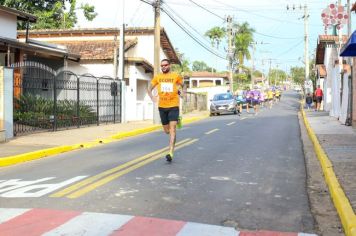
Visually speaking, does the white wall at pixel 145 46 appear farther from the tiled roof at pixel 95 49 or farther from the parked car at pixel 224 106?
the parked car at pixel 224 106

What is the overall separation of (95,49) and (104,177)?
22.8 metres

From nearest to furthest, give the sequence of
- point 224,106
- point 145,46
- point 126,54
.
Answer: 1. point 126,54
2. point 145,46
3. point 224,106

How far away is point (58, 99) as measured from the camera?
1894 centimetres

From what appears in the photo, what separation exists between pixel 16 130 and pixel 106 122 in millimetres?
7914

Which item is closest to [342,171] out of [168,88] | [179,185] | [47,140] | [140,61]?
[179,185]

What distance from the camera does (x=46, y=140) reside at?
14.9 metres

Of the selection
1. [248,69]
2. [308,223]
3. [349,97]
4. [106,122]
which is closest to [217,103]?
[106,122]

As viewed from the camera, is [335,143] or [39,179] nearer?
[39,179]

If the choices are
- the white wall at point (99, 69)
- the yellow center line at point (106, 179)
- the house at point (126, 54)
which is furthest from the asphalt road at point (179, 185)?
the white wall at point (99, 69)

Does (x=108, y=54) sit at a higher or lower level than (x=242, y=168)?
higher

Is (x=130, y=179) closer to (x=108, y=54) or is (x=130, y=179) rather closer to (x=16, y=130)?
(x=16, y=130)

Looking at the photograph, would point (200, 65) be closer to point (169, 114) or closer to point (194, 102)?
point (194, 102)

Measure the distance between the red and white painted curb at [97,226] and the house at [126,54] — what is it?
65.1 ft

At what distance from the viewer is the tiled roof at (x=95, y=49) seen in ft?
94.8
